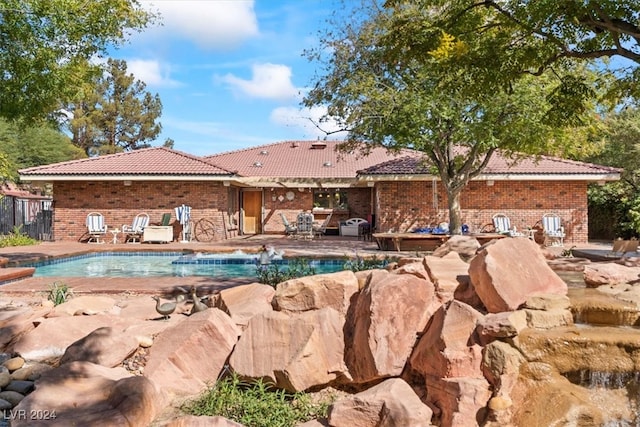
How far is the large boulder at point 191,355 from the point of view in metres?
4.72

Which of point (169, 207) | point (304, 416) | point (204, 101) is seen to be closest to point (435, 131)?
point (304, 416)

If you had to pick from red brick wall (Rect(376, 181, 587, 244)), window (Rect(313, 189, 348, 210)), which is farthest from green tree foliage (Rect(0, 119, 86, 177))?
red brick wall (Rect(376, 181, 587, 244))

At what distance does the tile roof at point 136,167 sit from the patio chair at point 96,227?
1.79 m

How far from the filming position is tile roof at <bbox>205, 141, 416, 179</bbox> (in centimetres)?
2577

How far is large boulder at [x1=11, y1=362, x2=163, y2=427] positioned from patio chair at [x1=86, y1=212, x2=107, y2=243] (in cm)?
1644

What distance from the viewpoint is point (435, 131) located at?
42.5 ft

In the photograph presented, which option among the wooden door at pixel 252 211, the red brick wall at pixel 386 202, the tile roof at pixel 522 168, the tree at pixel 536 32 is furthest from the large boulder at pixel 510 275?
the wooden door at pixel 252 211

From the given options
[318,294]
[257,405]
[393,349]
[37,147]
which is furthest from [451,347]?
[37,147]

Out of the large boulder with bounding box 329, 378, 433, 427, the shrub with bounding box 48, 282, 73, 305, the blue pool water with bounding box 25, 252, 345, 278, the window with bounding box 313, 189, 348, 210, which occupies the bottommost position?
the large boulder with bounding box 329, 378, 433, 427

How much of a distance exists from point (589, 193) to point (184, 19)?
18336mm

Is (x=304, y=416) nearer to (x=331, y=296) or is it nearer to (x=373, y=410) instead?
(x=373, y=410)

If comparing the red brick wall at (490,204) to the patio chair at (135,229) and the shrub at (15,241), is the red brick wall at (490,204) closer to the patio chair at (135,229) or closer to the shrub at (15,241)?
the patio chair at (135,229)

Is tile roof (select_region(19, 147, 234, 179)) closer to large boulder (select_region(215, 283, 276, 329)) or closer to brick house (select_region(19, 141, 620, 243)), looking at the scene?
brick house (select_region(19, 141, 620, 243))

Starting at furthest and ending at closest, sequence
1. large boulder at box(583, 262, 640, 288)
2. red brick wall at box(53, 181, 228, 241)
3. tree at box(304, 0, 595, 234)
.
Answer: red brick wall at box(53, 181, 228, 241) < tree at box(304, 0, 595, 234) < large boulder at box(583, 262, 640, 288)
